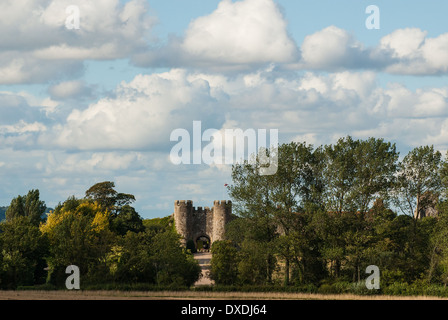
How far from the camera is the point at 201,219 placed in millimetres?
115312

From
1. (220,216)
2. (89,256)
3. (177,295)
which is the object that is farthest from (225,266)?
(220,216)

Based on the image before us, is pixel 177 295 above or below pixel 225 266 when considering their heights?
below

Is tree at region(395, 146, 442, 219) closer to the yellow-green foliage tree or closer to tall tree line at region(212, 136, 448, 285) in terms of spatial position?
tall tree line at region(212, 136, 448, 285)

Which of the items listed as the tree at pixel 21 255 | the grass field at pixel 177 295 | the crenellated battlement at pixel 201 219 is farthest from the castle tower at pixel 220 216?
the grass field at pixel 177 295

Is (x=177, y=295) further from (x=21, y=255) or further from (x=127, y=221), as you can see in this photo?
(x=127, y=221)

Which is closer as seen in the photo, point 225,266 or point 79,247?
point 225,266

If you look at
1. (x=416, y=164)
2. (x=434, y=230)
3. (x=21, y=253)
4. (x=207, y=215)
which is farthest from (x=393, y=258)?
(x=207, y=215)

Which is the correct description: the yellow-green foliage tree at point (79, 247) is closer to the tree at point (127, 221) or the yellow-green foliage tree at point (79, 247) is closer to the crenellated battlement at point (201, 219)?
the tree at point (127, 221)

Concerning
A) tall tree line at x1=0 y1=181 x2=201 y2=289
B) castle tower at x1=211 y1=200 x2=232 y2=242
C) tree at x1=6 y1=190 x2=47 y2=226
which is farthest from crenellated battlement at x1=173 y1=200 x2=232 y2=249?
tall tree line at x1=0 y1=181 x2=201 y2=289

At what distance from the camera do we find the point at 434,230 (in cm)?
7081

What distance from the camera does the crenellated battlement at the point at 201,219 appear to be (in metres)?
112
